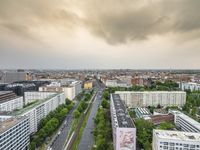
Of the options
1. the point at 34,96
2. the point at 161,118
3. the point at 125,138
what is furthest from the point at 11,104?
the point at 161,118

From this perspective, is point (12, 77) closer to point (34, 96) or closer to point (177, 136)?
point (34, 96)

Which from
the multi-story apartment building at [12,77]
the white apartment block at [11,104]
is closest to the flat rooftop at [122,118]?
the white apartment block at [11,104]

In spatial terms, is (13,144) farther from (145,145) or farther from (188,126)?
(188,126)

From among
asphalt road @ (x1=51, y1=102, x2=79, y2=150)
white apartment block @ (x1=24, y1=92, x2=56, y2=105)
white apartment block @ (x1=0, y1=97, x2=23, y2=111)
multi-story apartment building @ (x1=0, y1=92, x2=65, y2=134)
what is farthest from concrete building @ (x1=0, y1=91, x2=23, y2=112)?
asphalt road @ (x1=51, y1=102, x2=79, y2=150)

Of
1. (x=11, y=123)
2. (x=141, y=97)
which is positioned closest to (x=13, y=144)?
(x=11, y=123)

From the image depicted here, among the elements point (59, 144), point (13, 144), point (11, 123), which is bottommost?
point (59, 144)

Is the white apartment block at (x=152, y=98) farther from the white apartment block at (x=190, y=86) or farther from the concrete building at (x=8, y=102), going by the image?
the concrete building at (x=8, y=102)
